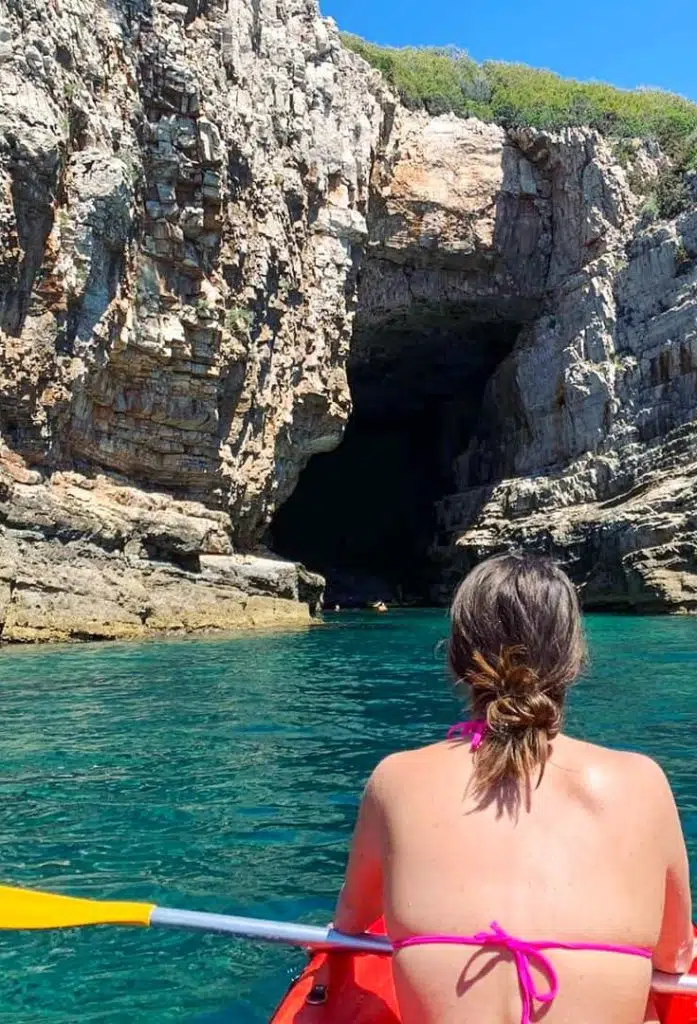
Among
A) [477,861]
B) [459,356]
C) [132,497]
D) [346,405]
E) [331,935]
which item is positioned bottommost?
[331,935]

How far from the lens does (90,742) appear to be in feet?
24.1

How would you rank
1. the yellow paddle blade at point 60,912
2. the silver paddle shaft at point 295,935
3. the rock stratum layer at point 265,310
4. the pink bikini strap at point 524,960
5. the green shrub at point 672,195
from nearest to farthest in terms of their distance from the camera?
the pink bikini strap at point 524,960, the silver paddle shaft at point 295,935, the yellow paddle blade at point 60,912, the rock stratum layer at point 265,310, the green shrub at point 672,195

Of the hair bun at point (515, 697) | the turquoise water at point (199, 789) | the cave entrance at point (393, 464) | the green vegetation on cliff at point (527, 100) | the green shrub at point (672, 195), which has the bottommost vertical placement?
the turquoise water at point (199, 789)

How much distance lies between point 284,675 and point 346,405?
55.6 feet

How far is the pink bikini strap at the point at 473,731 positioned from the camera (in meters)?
1.85

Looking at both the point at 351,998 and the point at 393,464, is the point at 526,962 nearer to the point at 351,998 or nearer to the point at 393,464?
the point at 351,998

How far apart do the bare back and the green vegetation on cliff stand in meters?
32.5

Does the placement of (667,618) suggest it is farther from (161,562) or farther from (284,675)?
(284,675)

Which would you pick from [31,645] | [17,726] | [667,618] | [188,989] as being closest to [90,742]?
[17,726]

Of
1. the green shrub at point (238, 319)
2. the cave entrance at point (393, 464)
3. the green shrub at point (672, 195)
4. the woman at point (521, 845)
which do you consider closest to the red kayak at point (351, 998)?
the woman at point (521, 845)

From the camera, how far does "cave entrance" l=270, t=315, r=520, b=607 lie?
3600 centimetres

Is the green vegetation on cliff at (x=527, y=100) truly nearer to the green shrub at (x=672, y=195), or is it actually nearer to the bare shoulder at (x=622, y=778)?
the green shrub at (x=672, y=195)

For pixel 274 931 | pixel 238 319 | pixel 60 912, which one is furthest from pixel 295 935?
pixel 238 319

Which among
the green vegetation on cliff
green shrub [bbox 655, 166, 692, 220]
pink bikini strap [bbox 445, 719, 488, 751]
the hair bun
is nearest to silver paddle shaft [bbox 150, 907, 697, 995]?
pink bikini strap [bbox 445, 719, 488, 751]
